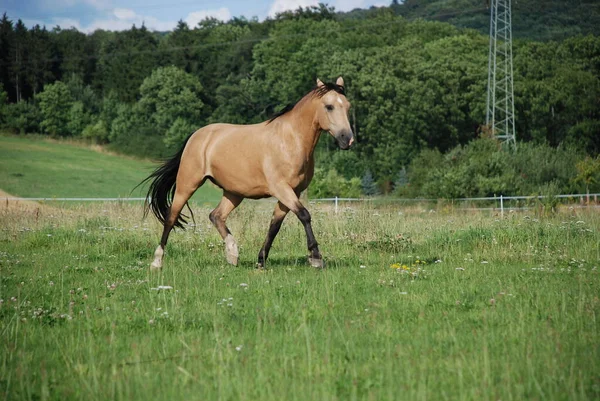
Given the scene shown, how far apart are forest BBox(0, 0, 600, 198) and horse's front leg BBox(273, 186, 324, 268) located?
31.0 m

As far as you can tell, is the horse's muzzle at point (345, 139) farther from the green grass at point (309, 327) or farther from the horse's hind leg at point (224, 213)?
the horse's hind leg at point (224, 213)

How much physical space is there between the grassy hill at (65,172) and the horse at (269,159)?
34745 mm

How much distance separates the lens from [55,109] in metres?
82.2

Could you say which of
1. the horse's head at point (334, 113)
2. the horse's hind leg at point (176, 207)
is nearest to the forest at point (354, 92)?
the horse's hind leg at point (176, 207)

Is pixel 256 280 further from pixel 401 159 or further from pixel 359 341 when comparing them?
pixel 401 159

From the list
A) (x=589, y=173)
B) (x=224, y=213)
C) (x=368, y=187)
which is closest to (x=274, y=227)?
(x=224, y=213)

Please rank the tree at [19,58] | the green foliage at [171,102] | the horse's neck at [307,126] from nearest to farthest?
the horse's neck at [307,126]
the green foliage at [171,102]
the tree at [19,58]

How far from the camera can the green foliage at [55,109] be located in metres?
81.5

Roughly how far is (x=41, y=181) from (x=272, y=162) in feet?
160

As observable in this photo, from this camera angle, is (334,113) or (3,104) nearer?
(334,113)

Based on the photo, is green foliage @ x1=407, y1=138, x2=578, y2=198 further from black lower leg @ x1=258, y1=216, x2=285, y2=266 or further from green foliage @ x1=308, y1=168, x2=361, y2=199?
black lower leg @ x1=258, y1=216, x2=285, y2=266

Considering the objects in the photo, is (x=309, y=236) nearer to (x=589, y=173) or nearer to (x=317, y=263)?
(x=317, y=263)

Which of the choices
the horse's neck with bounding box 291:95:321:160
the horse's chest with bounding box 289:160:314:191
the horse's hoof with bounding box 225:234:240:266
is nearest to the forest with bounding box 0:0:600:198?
the horse's hoof with bounding box 225:234:240:266

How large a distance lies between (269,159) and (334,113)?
1.28 m
